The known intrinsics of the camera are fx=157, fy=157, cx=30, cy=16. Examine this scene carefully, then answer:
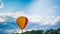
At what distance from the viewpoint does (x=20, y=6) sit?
6.41 feet

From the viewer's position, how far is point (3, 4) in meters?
1.94

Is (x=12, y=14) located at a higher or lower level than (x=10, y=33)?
higher

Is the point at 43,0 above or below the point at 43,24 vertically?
above

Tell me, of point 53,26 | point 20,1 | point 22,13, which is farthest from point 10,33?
point 53,26

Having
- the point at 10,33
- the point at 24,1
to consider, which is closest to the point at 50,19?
the point at 24,1

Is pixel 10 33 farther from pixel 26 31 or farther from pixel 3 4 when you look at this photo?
pixel 3 4

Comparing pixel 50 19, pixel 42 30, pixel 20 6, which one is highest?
pixel 20 6

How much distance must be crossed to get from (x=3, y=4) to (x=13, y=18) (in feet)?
0.70

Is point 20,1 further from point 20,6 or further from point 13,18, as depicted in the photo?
point 13,18

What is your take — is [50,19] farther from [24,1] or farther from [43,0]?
[24,1]

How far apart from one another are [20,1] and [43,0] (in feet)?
0.96

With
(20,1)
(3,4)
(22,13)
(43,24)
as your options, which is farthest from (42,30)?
(3,4)

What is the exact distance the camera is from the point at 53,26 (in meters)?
1.94

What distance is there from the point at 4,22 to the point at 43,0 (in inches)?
22.1
